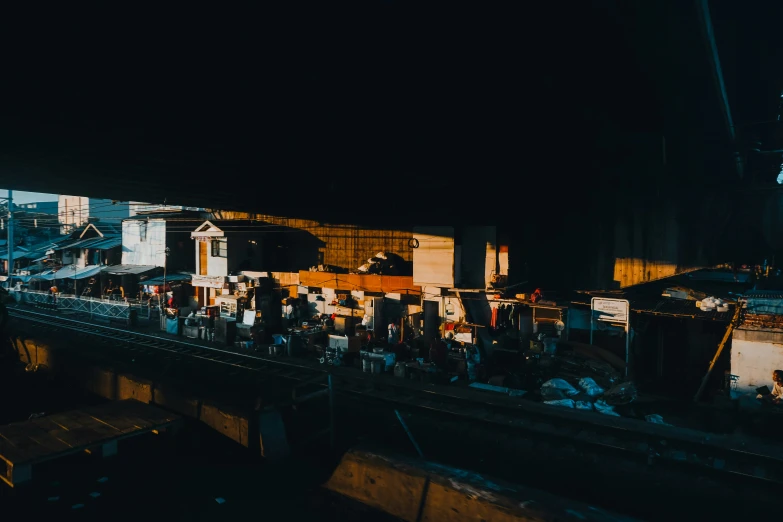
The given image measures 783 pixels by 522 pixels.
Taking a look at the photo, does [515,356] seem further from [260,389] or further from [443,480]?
[443,480]

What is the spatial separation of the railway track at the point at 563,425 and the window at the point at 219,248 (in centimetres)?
2180

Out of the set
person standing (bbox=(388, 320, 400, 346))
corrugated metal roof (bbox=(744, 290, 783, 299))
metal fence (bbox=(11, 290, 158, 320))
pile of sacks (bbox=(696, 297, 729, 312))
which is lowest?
person standing (bbox=(388, 320, 400, 346))

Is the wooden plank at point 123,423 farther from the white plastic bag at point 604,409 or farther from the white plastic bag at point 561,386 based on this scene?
the white plastic bag at point 561,386

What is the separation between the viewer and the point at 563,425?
8578 millimetres

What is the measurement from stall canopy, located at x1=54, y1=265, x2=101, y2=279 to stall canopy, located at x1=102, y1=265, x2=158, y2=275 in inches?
33.0

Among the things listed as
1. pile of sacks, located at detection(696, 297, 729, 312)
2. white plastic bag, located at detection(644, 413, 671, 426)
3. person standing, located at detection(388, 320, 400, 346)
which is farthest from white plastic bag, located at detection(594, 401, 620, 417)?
person standing, located at detection(388, 320, 400, 346)

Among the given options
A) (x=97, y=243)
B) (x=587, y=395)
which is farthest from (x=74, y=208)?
(x=587, y=395)

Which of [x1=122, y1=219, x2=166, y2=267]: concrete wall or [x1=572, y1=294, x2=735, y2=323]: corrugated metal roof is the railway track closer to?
[x1=572, y1=294, x2=735, y2=323]: corrugated metal roof

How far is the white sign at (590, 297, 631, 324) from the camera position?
713 inches

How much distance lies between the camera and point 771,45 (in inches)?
377

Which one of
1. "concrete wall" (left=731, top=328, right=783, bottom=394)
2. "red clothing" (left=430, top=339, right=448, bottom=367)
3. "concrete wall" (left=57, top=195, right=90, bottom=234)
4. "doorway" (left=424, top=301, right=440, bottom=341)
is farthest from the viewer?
"concrete wall" (left=57, top=195, right=90, bottom=234)

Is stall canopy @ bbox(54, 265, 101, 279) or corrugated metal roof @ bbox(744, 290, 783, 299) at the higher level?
corrugated metal roof @ bbox(744, 290, 783, 299)

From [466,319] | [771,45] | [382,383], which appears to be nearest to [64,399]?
[382,383]

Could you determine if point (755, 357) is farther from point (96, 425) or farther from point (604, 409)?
point (96, 425)
